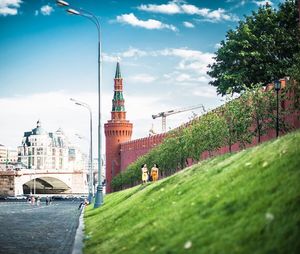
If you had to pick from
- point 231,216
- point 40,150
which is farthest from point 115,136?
point 40,150

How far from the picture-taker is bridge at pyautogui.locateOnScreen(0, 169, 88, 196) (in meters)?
92.6

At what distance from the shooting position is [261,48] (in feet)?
126

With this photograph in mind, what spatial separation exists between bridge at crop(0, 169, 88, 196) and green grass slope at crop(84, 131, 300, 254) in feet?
281

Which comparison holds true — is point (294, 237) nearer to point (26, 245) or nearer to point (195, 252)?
point (195, 252)

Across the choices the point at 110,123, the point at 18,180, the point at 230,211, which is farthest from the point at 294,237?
the point at 18,180

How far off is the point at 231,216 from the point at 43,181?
112627mm

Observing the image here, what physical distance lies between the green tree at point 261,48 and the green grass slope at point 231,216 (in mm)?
27852

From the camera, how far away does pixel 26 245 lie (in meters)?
12.1

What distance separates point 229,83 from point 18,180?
63.4 m

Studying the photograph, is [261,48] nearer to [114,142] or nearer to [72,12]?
[72,12]

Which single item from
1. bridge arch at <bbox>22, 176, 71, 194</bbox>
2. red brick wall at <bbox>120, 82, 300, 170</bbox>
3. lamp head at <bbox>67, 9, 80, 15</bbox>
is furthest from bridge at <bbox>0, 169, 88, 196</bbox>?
lamp head at <bbox>67, 9, 80, 15</bbox>

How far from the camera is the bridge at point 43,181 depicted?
9256cm

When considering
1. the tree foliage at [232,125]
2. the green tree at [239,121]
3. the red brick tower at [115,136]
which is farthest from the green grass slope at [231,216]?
Result: the red brick tower at [115,136]

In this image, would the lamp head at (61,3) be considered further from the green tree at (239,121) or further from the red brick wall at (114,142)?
the red brick wall at (114,142)
